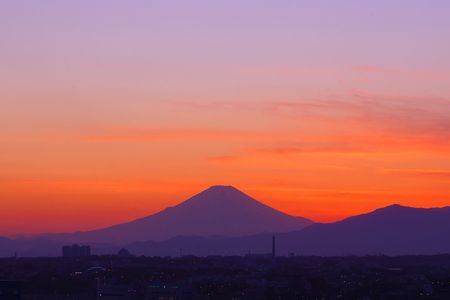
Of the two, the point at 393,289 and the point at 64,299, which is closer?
the point at 64,299

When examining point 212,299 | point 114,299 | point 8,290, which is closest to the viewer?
point 8,290

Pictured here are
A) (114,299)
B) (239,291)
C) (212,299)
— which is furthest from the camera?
(239,291)

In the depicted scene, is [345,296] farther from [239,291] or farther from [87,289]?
[87,289]

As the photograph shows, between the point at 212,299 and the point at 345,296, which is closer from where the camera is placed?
the point at 212,299

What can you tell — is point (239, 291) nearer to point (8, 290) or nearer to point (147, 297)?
point (147, 297)

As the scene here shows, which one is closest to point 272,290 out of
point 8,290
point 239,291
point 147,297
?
point 239,291

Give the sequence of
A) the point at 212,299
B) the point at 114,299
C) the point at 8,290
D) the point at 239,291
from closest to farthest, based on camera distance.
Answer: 1. the point at 8,290
2. the point at 114,299
3. the point at 212,299
4. the point at 239,291

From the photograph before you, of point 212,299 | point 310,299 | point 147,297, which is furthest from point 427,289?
point 147,297
